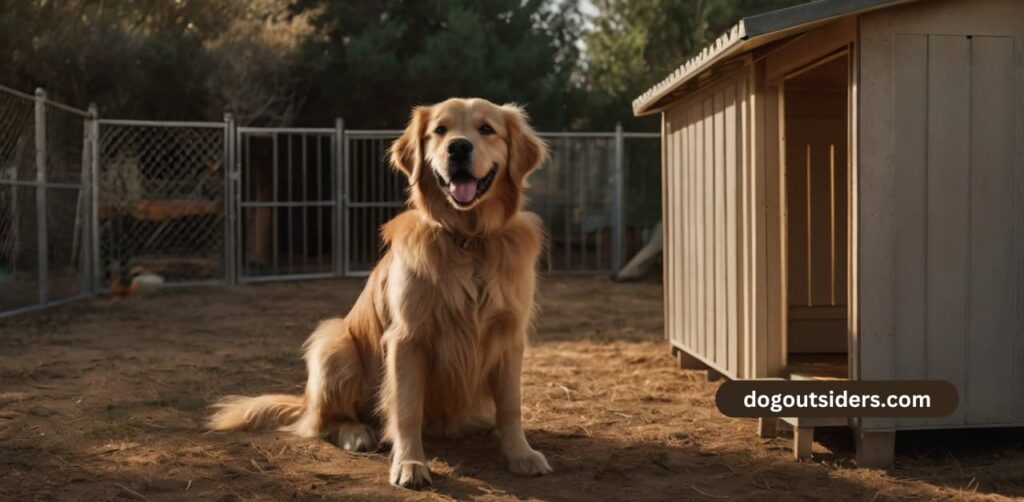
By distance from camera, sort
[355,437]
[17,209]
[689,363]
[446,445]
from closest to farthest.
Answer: [355,437] → [446,445] → [689,363] → [17,209]

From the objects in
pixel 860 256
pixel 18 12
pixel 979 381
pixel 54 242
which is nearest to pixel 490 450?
pixel 860 256

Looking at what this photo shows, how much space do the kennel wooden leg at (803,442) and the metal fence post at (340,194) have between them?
1024 centimetres

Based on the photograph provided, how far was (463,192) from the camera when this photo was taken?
4.14m

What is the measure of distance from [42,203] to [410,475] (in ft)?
24.5

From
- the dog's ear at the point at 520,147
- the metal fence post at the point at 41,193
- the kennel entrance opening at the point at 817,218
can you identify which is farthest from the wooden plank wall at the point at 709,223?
the metal fence post at the point at 41,193

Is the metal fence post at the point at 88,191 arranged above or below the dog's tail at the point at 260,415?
above

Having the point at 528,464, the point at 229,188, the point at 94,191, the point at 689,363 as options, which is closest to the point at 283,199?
the point at 229,188

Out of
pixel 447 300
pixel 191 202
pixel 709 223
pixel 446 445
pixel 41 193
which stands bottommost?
pixel 446 445

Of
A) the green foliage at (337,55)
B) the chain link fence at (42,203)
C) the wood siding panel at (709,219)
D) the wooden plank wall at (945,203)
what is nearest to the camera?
the wooden plank wall at (945,203)

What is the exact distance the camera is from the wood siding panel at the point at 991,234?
4.22 metres

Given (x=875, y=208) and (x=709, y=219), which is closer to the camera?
(x=875, y=208)

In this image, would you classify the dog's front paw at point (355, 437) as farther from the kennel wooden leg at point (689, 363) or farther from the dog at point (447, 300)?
the kennel wooden leg at point (689, 363)

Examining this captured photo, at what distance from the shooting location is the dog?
4.16m

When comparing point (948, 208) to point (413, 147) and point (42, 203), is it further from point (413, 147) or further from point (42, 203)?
point (42, 203)
